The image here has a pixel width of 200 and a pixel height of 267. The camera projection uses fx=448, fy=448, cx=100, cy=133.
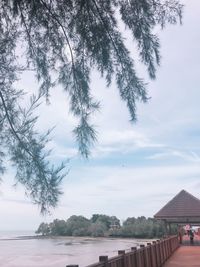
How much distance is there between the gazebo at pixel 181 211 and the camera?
1006 inches

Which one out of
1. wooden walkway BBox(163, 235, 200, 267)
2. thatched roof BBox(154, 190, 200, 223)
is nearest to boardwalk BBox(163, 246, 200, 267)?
wooden walkway BBox(163, 235, 200, 267)

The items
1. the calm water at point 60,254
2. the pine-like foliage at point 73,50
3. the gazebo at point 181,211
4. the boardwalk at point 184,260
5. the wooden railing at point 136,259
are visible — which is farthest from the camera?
the calm water at point 60,254

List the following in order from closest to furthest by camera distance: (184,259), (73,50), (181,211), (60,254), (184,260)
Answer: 1. (73,50)
2. (184,260)
3. (184,259)
4. (181,211)
5. (60,254)

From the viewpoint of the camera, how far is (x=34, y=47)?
412cm

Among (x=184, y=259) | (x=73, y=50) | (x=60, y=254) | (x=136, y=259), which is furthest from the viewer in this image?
(x=60, y=254)

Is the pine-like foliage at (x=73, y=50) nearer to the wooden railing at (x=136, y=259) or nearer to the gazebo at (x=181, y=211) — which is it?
the wooden railing at (x=136, y=259)

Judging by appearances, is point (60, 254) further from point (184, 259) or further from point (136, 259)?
point (136, 259)

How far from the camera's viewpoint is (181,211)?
2584 cm

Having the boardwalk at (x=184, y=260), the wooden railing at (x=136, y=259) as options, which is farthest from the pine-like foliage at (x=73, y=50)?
the boardwalk at (x=184, y=260)

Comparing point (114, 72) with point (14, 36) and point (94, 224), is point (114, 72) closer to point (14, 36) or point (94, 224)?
point (14, 36)

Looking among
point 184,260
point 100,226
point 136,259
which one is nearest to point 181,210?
point 184,260

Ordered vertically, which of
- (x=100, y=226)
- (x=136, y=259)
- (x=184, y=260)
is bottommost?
(x=136, y=259)

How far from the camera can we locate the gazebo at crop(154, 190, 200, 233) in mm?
25562

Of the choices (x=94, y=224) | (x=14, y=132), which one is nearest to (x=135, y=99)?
(x=14, y=132)
